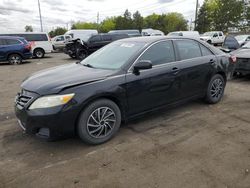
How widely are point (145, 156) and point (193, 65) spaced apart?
7.39 ft

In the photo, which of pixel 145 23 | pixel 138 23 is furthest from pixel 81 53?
pixel 145 23

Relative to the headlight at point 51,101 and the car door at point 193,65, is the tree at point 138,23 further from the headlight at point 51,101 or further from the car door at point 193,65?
the headlight at point 51,101

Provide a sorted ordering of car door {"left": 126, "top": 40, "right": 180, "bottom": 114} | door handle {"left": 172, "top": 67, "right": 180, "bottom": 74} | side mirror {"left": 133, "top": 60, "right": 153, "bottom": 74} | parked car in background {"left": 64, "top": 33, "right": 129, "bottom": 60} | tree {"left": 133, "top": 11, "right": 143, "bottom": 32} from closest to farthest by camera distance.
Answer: side mirror {"left": 133, "top": 60, "right": 153, "bottom": 74}, car door {"left": 126, "top": 40, "right": 180, "bottom": 114}, door handle {"left": 172, "top": 67, "right": 180, "bottom": 74}, parked car in background {"left": 64, "top": 33, "right": 129, "bottom": 60}, tree {"left": 133, "top": 11, "right": 143, "bottom": 32}

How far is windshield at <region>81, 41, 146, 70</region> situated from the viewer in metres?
3.96

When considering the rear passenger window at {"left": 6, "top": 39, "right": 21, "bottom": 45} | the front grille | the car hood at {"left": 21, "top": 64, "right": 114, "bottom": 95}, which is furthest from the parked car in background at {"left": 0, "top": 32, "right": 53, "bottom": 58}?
the front grille

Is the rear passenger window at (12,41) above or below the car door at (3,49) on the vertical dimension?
above

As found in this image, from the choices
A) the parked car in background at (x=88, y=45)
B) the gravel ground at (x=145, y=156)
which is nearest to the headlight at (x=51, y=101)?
the gravel ground at (x=145, y=156)

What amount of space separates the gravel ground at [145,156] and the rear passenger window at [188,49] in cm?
119

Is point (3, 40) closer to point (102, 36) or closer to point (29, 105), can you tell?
point (102, 36)

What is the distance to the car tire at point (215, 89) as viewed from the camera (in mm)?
5160

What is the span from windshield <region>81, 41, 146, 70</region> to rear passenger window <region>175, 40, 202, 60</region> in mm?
837

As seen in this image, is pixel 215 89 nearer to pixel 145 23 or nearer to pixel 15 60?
pixel 15 60

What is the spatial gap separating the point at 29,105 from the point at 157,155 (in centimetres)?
187

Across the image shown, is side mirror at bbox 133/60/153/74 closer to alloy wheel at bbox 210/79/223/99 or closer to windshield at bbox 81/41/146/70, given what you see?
windshield at bbox 81/41/146/70
